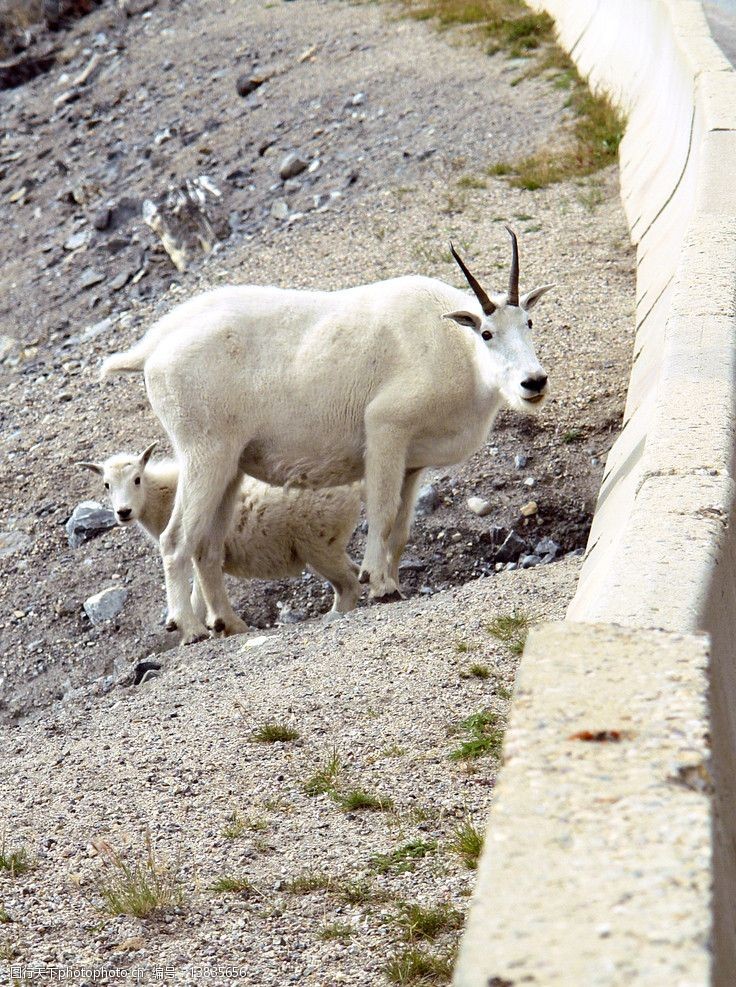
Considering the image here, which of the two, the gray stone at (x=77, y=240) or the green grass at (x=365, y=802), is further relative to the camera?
the gray stone at (x=77, y=240)

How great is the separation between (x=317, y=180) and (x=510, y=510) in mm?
7268

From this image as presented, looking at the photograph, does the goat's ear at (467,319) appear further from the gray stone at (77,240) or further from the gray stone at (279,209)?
the gray stone at (77,240)

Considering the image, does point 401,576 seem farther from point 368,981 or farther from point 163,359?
point 368,981

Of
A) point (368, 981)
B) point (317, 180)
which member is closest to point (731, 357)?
point (368, 981)

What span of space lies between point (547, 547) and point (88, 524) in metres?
3.23

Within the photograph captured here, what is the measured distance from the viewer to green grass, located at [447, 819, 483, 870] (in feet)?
13.6

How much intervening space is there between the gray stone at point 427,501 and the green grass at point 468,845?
13.6 feet

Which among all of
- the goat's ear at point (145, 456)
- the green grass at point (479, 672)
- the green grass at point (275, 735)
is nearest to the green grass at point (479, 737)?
the green grass at point (479, 672)

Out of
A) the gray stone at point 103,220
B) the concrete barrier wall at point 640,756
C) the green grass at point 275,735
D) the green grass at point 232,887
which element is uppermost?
the concrete barrier wall at point 640,756

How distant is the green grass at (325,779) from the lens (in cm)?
477

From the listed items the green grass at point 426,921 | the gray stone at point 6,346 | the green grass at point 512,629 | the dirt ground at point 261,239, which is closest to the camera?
the green grass at point 426,921

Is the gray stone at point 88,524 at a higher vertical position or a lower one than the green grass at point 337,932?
lower

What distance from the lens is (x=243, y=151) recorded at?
1570 centimetres

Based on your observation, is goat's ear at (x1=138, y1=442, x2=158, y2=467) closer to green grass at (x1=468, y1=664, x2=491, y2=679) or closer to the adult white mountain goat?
the adult white mountain goat
